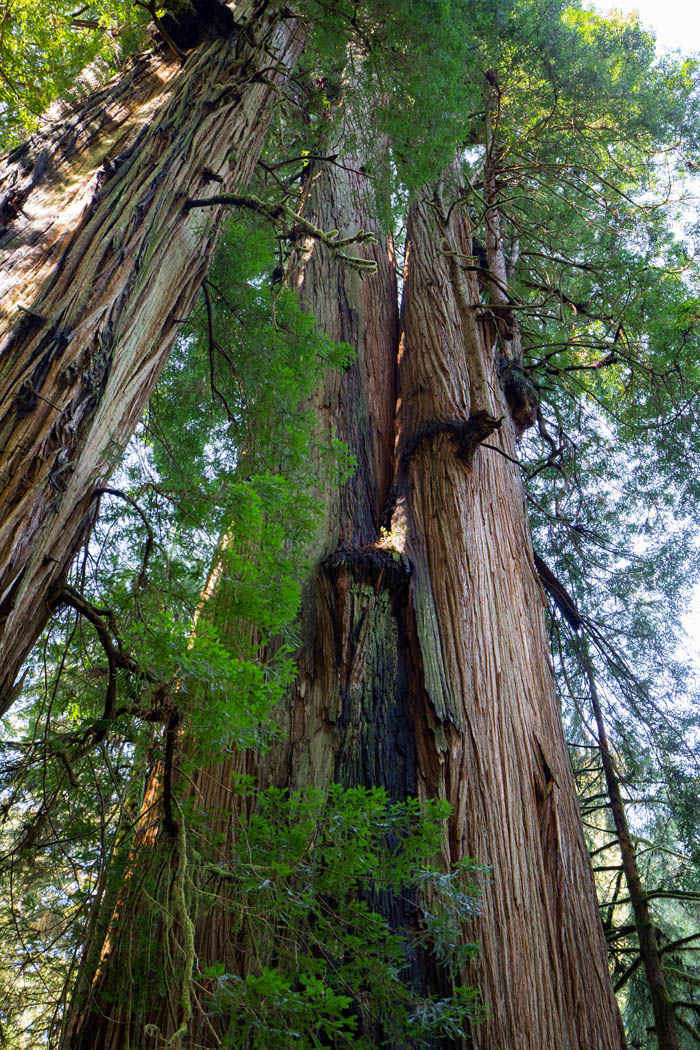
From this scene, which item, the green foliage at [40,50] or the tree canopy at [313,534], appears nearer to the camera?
the tree canopy at [313,534]

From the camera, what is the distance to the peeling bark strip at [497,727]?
3.39m

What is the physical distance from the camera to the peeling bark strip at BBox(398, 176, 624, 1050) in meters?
3.39

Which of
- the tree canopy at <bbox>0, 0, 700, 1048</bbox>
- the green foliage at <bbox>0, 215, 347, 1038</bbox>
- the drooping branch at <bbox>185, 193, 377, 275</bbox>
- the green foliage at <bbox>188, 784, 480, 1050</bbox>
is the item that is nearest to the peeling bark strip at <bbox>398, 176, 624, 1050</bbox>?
the tree canopy at <bbox>0, 0, 700, 1048</bbox>

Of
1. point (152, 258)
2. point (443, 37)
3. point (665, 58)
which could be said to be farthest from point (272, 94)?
point (665, 58)

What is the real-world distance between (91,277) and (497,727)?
2.98 m

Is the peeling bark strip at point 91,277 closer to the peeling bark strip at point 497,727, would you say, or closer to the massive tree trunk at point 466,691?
the massive tree trunk at point 466,691

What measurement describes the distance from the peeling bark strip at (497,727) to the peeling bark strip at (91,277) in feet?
7.35

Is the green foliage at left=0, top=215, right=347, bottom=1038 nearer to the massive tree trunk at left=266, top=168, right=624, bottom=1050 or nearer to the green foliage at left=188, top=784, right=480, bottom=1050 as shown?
the green foliage at left=188, top=784, right=480, bottom=1050

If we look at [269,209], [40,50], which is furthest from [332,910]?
[40,50]

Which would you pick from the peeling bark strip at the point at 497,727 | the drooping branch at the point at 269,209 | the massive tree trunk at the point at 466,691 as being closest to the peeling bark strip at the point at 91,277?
the drooping branch at the point at 269,209

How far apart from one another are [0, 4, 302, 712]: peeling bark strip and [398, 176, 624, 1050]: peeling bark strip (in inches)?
88.3

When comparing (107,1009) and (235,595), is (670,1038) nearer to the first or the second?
(107,1009)

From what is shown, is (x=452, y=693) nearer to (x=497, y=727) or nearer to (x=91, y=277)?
(x=497, y=727)

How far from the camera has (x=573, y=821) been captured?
4.19 metres
